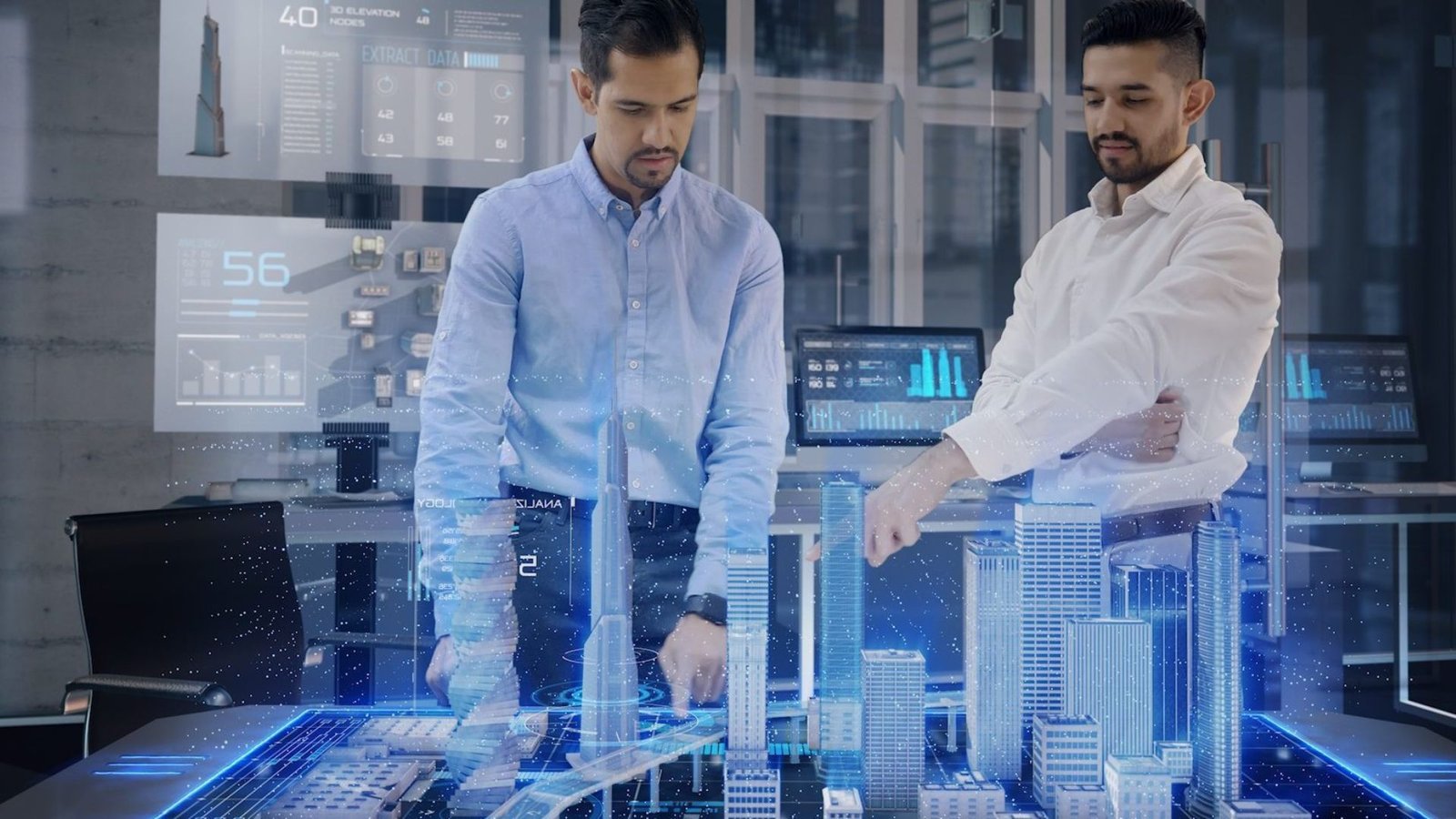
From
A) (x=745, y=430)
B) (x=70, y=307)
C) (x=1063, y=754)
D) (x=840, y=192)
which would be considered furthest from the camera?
(x=70, y=307)

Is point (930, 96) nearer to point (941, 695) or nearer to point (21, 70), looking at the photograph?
point (941, 695)

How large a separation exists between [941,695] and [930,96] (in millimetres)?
1729

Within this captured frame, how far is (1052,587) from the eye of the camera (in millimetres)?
1019

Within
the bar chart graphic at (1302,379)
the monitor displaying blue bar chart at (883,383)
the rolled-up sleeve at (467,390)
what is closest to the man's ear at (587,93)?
the rolled-up sleeve at (467,390)

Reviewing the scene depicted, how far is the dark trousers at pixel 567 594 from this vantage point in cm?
107

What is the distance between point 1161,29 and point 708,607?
0.92m

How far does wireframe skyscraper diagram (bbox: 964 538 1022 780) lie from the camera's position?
1029mm

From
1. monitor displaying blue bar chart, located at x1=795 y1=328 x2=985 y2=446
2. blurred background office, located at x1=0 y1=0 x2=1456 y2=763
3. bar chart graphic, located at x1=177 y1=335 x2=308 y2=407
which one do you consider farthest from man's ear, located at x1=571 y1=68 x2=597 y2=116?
bar chart graphic, located at x1=177 y1=335 x2=308 y2=407

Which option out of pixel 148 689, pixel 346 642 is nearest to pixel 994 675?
pixel 346 642

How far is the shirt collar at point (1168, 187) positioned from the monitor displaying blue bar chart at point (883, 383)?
0.33 m

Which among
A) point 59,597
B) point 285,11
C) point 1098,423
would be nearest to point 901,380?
point 1098,423

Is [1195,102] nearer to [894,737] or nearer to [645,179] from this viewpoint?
[645,179]

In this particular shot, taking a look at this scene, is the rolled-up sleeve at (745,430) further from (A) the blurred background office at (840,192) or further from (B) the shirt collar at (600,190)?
(A) the blurred background office at (840,192)

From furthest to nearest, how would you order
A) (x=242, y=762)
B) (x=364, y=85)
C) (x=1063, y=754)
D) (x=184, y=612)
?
(x=364, y=85)
(x=184, y=612)
(x=242, y=762)
(x=1063, y=754)
